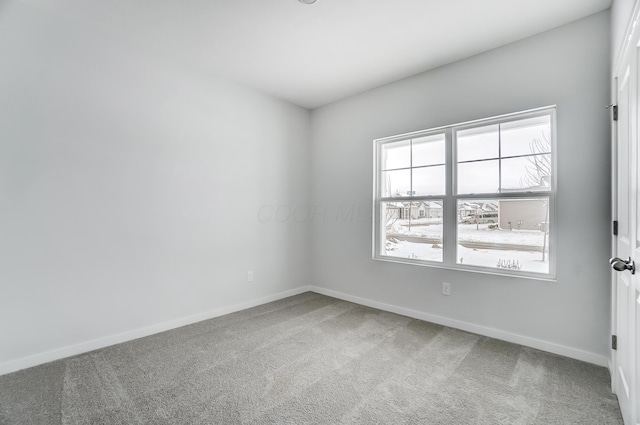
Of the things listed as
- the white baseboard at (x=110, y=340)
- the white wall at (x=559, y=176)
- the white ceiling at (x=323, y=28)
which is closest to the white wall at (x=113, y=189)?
the white baseboard at (x=110, y=340)

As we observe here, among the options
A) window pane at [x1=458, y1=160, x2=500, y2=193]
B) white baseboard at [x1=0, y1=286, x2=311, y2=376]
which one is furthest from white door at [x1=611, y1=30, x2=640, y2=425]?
white baseboard at [x1=0, y1=286, x2=311, y2=376]

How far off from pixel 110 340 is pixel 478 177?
380 cm

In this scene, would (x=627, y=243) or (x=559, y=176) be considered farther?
(x=559, y=176)

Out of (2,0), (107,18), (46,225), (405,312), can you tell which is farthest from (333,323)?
(2,0)

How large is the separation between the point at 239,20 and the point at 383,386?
9.90ft

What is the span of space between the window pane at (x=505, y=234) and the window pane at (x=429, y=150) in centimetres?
58

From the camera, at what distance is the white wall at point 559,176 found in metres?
2.33

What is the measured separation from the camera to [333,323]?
3193 mm

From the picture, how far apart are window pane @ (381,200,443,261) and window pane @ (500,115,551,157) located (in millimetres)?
844

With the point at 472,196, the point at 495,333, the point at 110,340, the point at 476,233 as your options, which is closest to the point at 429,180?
the point at 472,196

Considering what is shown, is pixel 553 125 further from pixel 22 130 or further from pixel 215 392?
pixel 22 130

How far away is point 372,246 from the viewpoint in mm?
3799

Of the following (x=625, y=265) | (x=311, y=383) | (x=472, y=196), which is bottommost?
(x=311, y=383)

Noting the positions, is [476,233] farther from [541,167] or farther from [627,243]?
[627,243]
